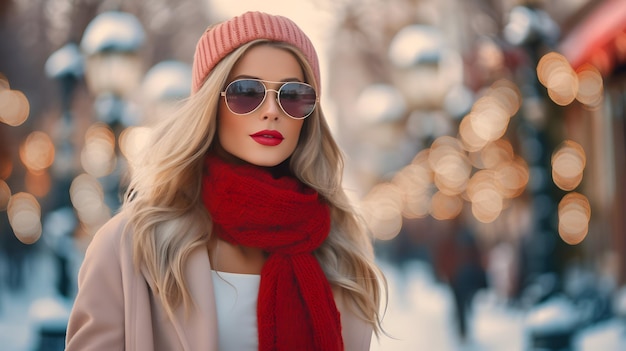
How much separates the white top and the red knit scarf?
0.16ft

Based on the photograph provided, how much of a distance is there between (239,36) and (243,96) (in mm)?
205

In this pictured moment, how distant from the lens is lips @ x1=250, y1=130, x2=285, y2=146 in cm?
257

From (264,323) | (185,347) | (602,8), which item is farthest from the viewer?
(602,8)

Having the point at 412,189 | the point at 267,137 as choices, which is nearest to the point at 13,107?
the point at 412,189

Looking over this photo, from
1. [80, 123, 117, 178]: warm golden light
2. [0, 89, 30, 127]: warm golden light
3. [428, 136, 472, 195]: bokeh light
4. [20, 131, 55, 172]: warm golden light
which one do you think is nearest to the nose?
[80, 123, 117, 178]: warm golden light

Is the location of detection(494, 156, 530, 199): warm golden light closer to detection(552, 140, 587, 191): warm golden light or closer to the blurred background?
the blurred background

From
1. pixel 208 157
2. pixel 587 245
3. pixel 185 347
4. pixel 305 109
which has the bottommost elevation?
pixel 587 245

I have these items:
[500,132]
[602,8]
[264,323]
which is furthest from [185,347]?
[500,132]

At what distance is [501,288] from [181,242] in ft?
35.4

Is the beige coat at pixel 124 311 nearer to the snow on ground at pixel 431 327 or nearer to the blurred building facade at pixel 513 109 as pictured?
the blurred building facade at pixel 513 109

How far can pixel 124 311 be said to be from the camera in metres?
2.28

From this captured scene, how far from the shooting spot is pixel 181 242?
7.88 ft

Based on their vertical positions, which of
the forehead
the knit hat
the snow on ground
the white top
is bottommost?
the snow on ground

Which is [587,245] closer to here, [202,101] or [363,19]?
[363,19]
